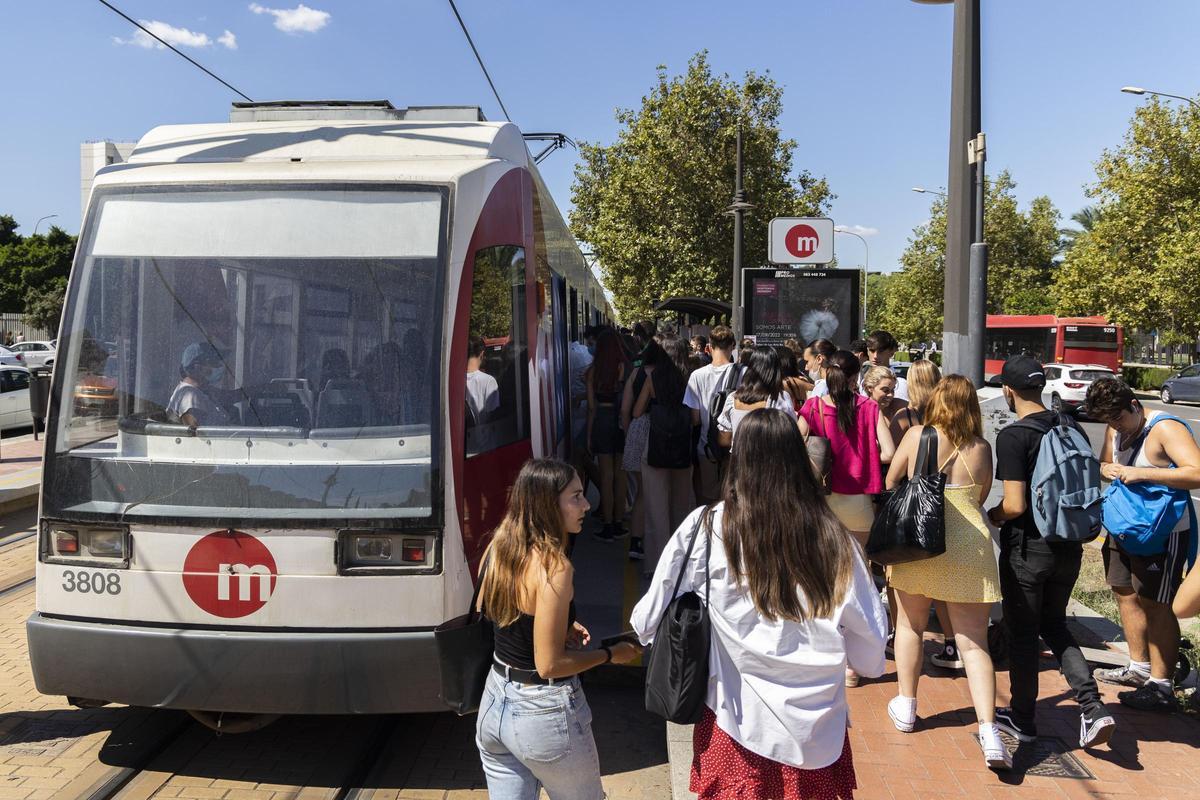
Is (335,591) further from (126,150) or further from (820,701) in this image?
(126,150)

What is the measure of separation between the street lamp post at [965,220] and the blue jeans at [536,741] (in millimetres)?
4508

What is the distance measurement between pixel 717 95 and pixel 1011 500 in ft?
95.9

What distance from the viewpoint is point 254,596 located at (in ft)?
13.1

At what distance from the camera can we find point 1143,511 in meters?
4.70

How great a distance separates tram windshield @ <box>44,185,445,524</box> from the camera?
4.07 meters

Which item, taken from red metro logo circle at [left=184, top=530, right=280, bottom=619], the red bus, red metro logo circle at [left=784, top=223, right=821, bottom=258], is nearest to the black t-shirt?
red metro logo circle at [left=184, top=530, right=280, bottom=619]

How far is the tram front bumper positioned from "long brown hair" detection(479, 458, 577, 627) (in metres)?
1.16

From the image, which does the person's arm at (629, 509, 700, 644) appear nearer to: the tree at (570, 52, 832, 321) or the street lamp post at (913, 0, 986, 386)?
the street lamp post at (913, 0, 986, 386)

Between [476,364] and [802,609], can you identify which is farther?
[476,364]

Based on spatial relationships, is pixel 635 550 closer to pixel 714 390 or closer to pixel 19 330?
pixel 714 390

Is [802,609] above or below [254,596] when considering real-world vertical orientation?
above

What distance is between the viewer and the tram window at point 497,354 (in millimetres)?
4484

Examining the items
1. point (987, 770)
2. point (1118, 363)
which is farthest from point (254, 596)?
point (1118, 363)

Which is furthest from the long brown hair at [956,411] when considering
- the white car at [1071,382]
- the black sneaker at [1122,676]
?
the white car at [1071,382]
